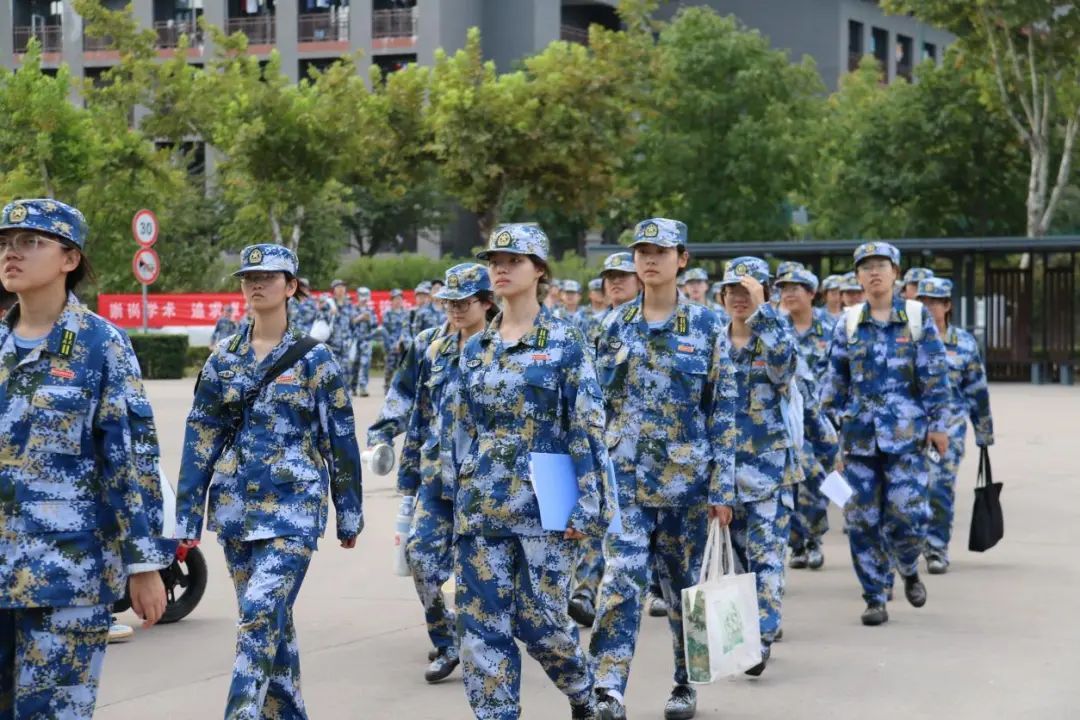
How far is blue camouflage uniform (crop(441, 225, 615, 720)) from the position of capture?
650 cm

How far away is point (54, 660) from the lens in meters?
5.09

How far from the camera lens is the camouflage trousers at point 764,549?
8.54 m

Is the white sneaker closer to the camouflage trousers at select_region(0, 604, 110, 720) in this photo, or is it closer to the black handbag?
the camouflage trousers at select_region(0, 604, 110, 720)

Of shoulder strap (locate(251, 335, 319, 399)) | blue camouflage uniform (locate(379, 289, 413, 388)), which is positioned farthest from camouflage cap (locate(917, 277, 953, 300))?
blue camouflage uniform (locate(379, 289, 413, 388))

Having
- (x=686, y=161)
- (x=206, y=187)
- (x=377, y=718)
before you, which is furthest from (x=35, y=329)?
(x=206, y=187)

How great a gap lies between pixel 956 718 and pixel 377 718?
249cm

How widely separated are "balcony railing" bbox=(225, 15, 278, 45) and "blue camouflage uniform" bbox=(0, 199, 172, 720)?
58.8m

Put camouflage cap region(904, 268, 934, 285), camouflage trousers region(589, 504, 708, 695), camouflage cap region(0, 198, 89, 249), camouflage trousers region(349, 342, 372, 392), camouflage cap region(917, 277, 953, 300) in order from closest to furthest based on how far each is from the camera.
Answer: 1. camouflage cap region(0, 198, 89, 249)
2. camouflage trousers region(589, 504, 708, 695)
3. camouflage cap region(917, 277, 953, 300)
4. camouflage cap region(904, 268, 934, 285)
5. camouflage trousers region(349, 342, 372, 392)

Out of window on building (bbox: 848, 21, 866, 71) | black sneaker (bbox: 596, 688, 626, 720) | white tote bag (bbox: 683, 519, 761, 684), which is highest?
window on building (bbox: 848, 21, 866, 71)

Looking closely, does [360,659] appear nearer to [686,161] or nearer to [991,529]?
[991,529]

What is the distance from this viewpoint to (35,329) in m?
5.29

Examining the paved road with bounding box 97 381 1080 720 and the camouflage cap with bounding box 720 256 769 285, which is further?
the camouflage cap with bounding box 720 256 769 285

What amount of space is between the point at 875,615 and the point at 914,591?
0.52 metres

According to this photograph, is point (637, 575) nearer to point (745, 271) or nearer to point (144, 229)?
point (745, 271)
